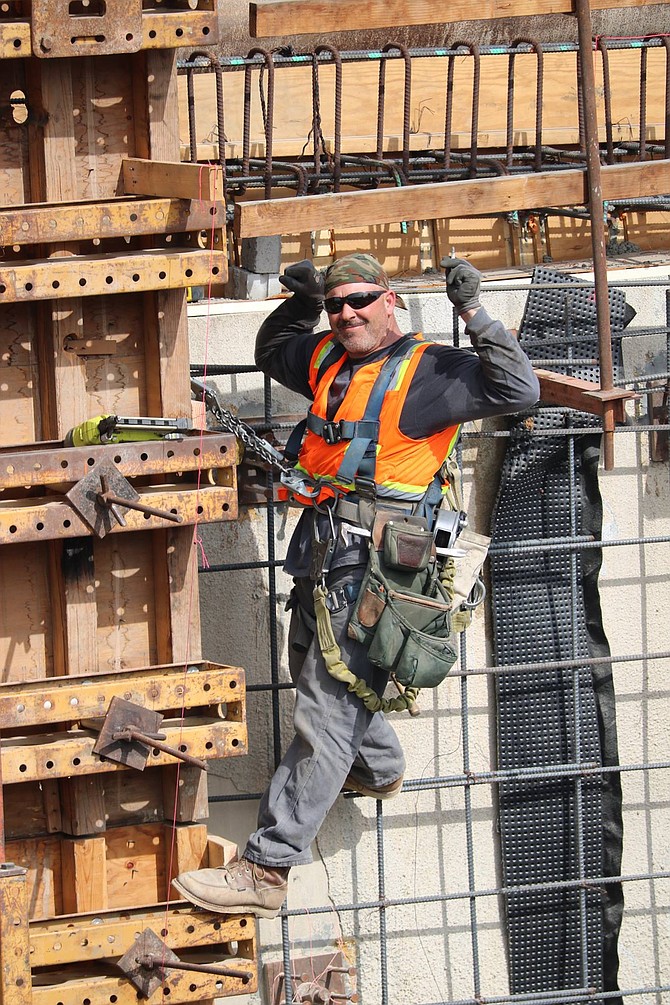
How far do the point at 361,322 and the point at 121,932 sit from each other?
2451mm

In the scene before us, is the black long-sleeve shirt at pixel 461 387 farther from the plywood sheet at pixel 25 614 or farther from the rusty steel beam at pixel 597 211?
the plywood sheet at pixel 25 614

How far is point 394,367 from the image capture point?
5.83 meters

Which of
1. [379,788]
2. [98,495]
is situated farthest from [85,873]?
[98,495]

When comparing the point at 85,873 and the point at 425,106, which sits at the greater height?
the point at 425,106

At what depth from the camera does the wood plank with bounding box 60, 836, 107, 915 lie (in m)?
5.87

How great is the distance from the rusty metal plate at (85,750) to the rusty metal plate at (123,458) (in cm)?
94

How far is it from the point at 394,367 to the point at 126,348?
3.34ft

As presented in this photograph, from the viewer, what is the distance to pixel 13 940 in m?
4.93

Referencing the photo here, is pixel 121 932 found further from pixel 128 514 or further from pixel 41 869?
pixel 128 514

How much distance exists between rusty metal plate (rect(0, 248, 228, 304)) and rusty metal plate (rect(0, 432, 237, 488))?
0.56 metres

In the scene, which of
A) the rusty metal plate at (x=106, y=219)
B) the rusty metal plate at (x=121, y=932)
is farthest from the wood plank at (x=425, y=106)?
the rusty metal plate at (x=121, y=932)

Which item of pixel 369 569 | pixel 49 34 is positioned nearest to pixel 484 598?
pixel 369 569

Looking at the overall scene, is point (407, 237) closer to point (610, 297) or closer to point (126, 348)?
point (610, 297)

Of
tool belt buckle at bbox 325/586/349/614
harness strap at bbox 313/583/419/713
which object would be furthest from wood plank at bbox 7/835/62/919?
tool belt buckle at bbox 325/586/349/614
